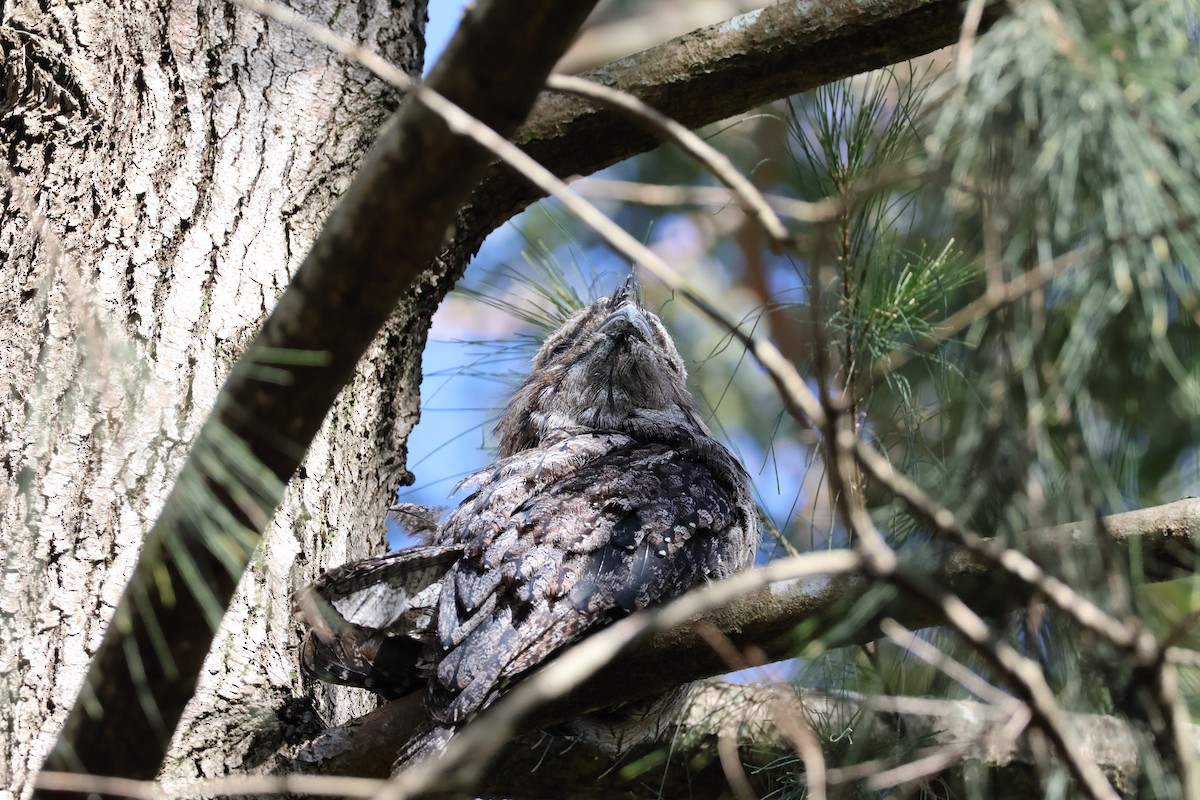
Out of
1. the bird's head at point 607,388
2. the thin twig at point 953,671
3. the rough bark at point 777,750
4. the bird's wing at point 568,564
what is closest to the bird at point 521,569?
the bird's wing at point 568,564

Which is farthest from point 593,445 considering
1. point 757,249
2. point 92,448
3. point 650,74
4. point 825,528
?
point 757,249

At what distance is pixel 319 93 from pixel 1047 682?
2.78m

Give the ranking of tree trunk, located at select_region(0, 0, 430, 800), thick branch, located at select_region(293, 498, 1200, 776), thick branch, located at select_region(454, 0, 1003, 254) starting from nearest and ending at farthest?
1. thick branch, located at select_region(293, 498, 1200, 776)
2. tree trunk, located at select_region(0, 0, 430, 800)
3. thick branch, located at select_region(454, 0, 1003, 254)

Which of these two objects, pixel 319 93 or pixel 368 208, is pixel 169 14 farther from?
pixel 368 208

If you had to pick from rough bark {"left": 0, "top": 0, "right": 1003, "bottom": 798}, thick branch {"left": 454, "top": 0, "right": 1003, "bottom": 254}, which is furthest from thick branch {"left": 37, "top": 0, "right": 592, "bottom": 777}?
thick branch {"left": 454, "top": 0, "right": 1003, "bottom": 254}

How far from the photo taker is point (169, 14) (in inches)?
133

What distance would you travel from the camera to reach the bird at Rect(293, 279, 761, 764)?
2848 millimetres

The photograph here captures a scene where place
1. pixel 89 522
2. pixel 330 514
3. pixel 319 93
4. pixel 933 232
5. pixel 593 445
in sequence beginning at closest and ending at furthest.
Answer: pixel 933 232 < pixel 89 522 < pixel 330 514 < pixel 319 93 < pixel 593 445

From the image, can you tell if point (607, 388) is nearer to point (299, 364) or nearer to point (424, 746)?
point (424, 746)

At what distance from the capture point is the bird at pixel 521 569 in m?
2.85

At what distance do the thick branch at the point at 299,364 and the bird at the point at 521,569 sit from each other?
96 centimetres

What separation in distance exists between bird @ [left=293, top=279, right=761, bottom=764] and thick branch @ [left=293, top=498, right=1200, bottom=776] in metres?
0.17

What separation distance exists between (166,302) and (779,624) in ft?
6.04

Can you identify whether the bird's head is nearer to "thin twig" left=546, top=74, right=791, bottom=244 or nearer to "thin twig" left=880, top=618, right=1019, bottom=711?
"thin twig" left=880, top=618, right=1019, bottom=711
